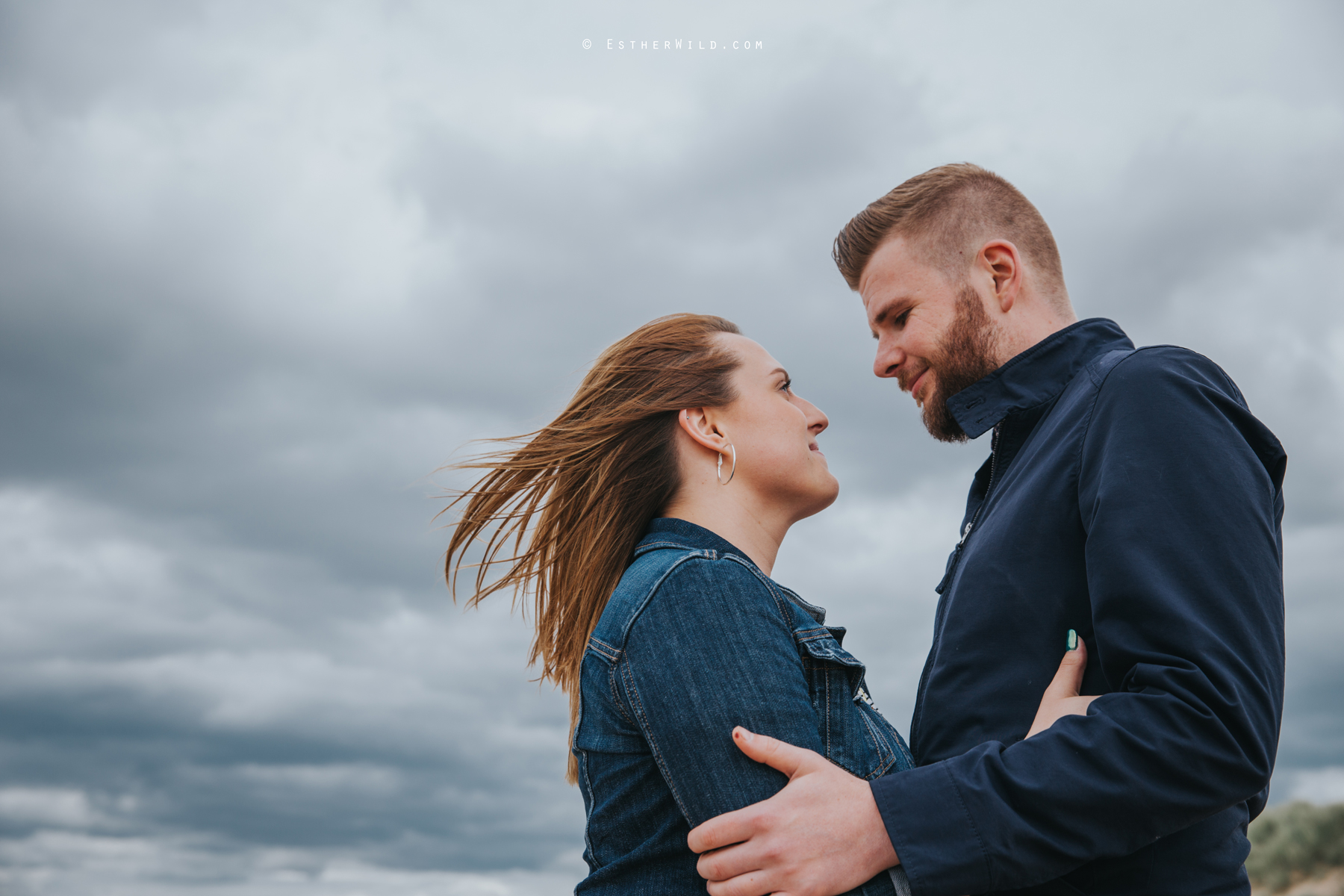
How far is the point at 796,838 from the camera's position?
2.39m

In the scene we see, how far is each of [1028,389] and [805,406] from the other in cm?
84

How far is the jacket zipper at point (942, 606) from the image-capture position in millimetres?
3064

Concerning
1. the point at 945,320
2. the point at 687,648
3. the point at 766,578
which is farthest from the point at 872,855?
the point at 945,320

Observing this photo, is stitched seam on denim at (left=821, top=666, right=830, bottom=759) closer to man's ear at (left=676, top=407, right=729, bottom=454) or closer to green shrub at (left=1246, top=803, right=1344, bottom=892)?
man's ear at (left=676, top=407, right=729, bottom=454)

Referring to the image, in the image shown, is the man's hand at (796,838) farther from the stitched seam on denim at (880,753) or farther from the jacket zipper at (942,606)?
the jacket zipper at (942,606)

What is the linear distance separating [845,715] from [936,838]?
0.48 metres

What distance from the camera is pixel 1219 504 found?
2457 mm

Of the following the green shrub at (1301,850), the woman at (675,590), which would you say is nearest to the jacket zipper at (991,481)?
the woman at (675,590)

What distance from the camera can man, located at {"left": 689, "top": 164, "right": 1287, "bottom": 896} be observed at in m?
2.34

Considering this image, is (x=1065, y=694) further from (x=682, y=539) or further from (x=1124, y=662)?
(x=682, y=539)

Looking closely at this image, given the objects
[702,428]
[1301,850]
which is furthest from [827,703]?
[1301,850]

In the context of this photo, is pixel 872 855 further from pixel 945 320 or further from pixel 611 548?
→ pixel 945 320

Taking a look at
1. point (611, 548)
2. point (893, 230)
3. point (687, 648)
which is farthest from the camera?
point (893, 230)

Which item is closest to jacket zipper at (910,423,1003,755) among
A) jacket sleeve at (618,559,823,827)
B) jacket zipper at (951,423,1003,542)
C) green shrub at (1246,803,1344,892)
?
jacket zipper at (951,423,1003,542)
